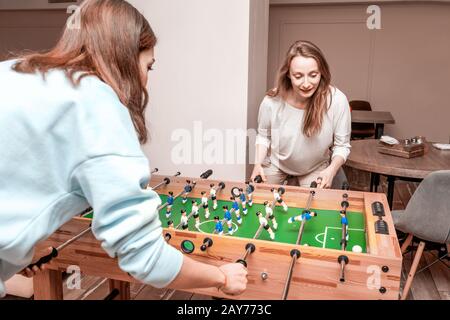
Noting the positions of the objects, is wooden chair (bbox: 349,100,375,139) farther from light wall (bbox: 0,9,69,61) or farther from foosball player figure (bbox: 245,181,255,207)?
light wall (bbox: 0,9,69,61)

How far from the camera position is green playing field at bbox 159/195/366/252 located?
1677mm

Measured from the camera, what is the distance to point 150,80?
11.2 feet

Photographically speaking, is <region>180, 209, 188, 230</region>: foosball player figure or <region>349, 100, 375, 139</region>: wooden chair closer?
<region>180, 209, 188, 230</region>: foosball player figure

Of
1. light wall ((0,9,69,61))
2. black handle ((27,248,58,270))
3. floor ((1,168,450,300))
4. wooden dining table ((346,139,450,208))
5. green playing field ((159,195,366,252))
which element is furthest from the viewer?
light wall ((0,9,69,61))

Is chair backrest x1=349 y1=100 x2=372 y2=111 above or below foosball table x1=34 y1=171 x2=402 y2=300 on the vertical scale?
above

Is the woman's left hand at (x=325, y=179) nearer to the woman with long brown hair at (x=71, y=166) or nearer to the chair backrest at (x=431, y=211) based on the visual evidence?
the chair backrest at (x=431, y=211)

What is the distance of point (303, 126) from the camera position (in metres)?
2.59

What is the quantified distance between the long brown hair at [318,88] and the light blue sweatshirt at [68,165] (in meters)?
1.71

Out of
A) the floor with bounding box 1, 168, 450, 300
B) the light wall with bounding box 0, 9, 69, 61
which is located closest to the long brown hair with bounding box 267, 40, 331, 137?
the floor with bounding box 1, 168, 450, 300

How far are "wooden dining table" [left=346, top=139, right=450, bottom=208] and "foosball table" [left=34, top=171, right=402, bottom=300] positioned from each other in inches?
34.9

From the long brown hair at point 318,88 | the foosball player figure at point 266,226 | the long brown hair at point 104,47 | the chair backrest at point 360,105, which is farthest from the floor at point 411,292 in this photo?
the chair backrest at point 360,105

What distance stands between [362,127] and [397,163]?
2.89 metres

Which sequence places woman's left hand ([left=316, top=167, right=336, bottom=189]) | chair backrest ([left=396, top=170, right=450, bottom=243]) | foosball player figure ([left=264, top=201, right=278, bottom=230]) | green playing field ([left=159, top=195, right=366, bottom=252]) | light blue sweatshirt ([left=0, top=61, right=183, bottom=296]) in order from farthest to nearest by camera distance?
1. woman's left hand ([left=316, top=167, right=336, bottom=189])
2. chair backrest ([left=396, top=170, right=450, bottom=243])
3. foosball player figure ([left=264, top=201, right=278, bottom=230])
4. green playing field ([left=159, top=195, right=366, bottom=252])
5. light blue sweatshirt ([left=0, top=61, right=183, bottom=296])

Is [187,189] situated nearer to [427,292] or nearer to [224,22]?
[224,22]
